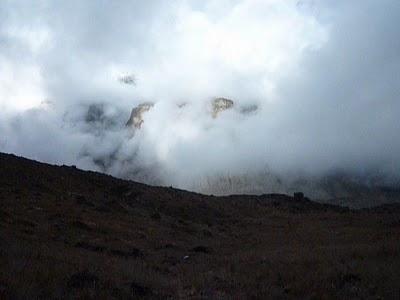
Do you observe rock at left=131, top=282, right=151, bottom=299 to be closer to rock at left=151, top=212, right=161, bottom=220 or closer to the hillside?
the hillside

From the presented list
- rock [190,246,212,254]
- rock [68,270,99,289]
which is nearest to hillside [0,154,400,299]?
rock [68,270,99,289]

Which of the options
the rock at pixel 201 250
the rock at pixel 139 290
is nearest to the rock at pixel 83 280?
the rock at pixel 139 290

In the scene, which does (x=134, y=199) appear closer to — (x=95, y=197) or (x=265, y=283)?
(x=95, y=197)

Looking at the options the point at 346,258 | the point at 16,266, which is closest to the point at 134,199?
the point at 346,258

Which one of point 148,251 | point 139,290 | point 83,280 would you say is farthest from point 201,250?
point 83,280

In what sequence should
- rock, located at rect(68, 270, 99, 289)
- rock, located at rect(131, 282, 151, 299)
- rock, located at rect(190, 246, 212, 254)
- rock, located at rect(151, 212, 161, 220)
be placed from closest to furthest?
rock, located at rect(68, 270, 99, 289), rock, located at rect(131, 282, 151, 299), rock, located at rect(190, 246, 212, 254), rock, located at rect(151, 212, 161, 220)

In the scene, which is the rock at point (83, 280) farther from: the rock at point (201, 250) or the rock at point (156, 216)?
the rock at point (156, 216)

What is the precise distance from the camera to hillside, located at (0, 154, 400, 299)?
14.5 m

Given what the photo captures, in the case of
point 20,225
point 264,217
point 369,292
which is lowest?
point 369,292

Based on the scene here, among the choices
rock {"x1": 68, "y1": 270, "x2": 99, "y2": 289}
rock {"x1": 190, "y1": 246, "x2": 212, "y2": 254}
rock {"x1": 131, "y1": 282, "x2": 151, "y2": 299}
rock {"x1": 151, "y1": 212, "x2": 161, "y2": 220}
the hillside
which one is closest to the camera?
rock {"x1": 68, "y1": 270, "x2": 99, "y2": 289}

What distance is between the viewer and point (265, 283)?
1642 cm

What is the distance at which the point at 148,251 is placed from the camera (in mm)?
28797

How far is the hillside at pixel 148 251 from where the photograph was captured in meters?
14.5

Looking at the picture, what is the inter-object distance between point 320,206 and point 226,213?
34218 millimetres
